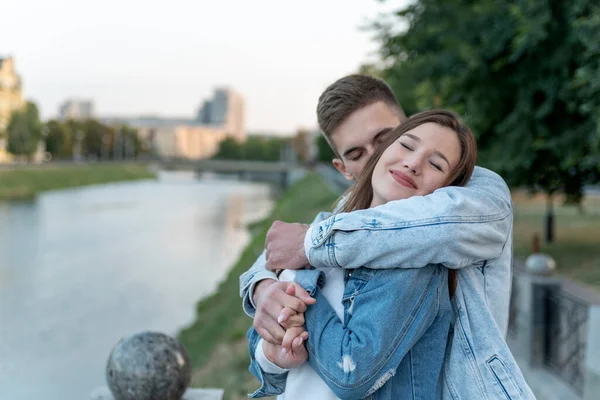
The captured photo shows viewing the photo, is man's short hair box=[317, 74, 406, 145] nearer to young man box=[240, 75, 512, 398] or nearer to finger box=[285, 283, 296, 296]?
young man box=[240, 75, 512, 398]

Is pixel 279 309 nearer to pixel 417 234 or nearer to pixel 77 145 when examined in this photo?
pixel 417 234

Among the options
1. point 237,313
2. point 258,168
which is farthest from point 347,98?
point 258,168

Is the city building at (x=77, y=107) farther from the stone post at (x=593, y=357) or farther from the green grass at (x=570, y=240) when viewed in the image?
the stone post at (x=593, y=357)

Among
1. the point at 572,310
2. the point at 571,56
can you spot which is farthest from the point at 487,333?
the point at 571,56

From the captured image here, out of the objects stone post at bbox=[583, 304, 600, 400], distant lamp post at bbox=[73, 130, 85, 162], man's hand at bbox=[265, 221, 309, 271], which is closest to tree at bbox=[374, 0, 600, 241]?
stone post at bbox=[583, 304, 600, 400]

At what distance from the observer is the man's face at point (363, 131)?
6.59ft

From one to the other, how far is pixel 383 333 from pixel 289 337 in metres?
0.24

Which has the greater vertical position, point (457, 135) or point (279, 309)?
point (457, 135)

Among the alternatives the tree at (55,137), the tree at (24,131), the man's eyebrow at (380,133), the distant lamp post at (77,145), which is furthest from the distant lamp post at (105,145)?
the man's eyebrow at (380,133)

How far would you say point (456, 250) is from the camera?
1.45 metres

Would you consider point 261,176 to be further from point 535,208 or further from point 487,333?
point 487,333

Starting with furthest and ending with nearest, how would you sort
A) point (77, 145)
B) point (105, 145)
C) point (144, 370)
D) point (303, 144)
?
point (303, 144)
point (105, 145)
point (77, 145)
point (144, 370)

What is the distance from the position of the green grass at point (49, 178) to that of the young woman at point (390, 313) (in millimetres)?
41476

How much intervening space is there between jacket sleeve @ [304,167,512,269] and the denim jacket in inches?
1.9
